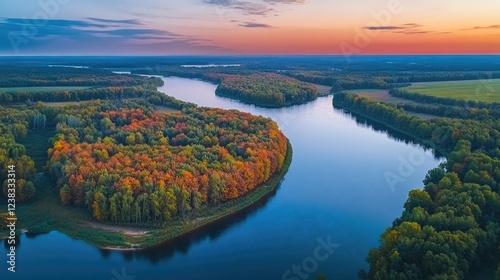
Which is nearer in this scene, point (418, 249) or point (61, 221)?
point (418, 249)

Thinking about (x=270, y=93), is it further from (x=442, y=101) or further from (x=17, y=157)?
(x=17, y=157)

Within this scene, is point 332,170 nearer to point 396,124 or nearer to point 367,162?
point 367,162

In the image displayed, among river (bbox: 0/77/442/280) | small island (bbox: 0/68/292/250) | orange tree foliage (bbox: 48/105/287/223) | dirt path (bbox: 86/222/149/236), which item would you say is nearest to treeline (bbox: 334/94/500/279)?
river (bbox: 0/77/442/280)

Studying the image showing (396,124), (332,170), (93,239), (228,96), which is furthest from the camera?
(228,96)

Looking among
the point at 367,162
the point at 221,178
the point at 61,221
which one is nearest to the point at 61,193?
the point at 61,221

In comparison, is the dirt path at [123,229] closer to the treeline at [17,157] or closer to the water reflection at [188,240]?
the water reflection at [188,240]

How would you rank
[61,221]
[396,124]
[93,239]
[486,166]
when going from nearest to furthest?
[93,239] < [61,221] < [486,166] < [396,124]

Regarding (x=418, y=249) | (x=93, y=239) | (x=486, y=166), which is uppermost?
(x=486, y=166)

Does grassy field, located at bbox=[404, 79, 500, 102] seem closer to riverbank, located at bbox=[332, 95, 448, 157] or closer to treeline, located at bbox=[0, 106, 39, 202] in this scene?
→ riverbank, located at bbox=[332, 95, 448, 157]
